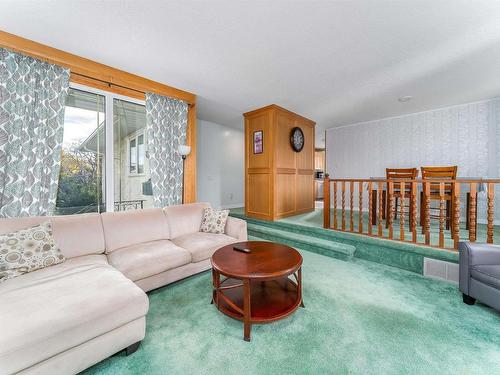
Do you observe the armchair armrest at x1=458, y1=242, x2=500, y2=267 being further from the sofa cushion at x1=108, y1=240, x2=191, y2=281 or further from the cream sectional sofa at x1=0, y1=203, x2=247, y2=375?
the sofa cushion at x1=108, y1=240, x2=191, y2=281

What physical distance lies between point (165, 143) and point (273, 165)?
79.8 inches

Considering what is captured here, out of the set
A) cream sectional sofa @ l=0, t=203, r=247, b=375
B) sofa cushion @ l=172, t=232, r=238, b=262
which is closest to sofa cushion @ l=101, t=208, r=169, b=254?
cream sectional sofa @ l=0, t=203, r=247, b=375

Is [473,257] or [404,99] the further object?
[404,99]

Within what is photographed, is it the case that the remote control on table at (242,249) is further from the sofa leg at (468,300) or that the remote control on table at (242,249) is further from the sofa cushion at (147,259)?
the sofa leg at (468,300)

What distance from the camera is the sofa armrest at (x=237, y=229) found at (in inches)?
111

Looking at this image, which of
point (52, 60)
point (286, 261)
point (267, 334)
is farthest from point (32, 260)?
point (52, 60)

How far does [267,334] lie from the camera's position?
5.13 ft

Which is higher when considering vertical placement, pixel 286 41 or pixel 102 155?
pixel 286 41

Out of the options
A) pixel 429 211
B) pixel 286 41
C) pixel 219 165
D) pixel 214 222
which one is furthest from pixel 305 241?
pixel 219 165

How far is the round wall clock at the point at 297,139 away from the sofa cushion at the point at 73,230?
3.76 meters

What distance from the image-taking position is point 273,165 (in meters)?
4.29

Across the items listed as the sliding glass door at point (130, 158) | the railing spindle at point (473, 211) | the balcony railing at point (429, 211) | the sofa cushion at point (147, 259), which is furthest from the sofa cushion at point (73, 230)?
the railing spindle at point (473, 211)

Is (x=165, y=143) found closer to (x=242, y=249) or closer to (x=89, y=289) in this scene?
(x=242, y=249)

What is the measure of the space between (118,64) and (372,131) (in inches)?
216
